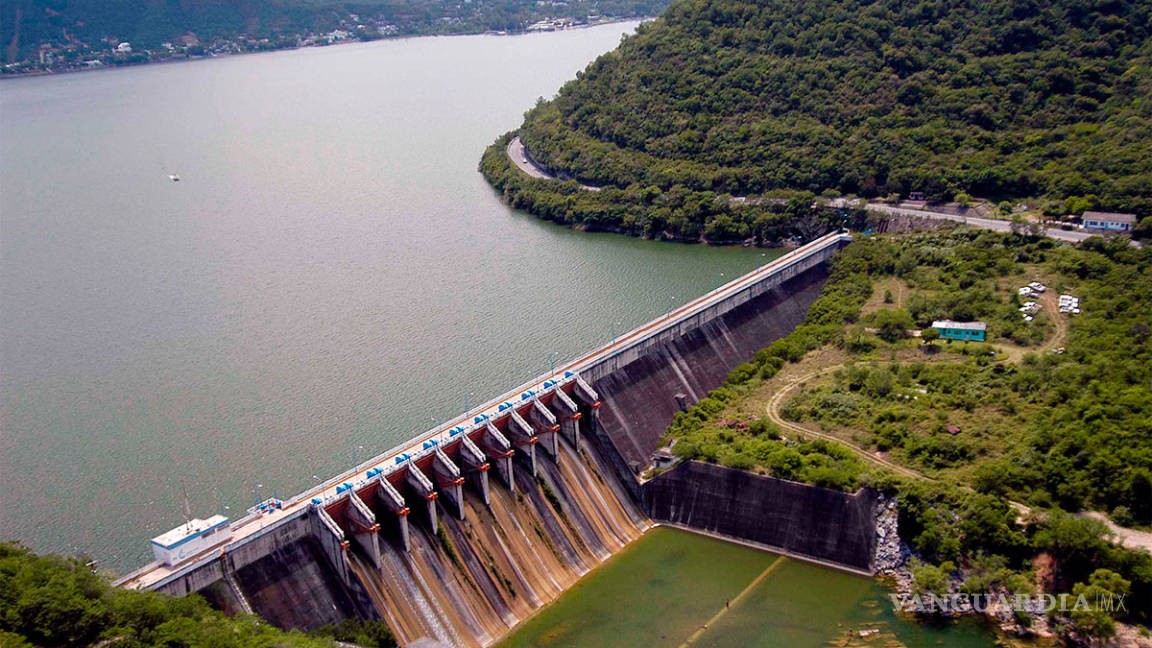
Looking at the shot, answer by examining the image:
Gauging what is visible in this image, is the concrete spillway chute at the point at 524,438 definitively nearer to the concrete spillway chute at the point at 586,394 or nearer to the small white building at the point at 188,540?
the concrete spillway chute at the point at 586,394

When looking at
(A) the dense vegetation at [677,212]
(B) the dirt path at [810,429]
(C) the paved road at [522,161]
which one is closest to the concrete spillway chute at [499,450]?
(B) the dirt path at [810,429]

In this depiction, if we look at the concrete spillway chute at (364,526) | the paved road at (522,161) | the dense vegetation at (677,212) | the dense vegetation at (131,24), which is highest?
the dense vegetation at (131,24)

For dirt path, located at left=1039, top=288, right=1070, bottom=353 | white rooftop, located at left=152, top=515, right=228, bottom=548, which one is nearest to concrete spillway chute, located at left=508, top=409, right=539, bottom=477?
white rooftop, located at left=152, top=515, right=228, bottom=548

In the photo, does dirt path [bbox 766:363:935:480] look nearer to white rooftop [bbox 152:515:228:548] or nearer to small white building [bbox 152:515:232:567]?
small white building [bbox 152:515:232:567]

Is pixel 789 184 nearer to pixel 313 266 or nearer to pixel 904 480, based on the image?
pixel 313 266

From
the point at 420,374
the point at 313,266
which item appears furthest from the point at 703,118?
the point at 420,374

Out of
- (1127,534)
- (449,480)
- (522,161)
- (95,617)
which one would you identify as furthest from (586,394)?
(522,161)

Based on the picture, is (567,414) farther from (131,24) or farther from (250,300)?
(131,24)
